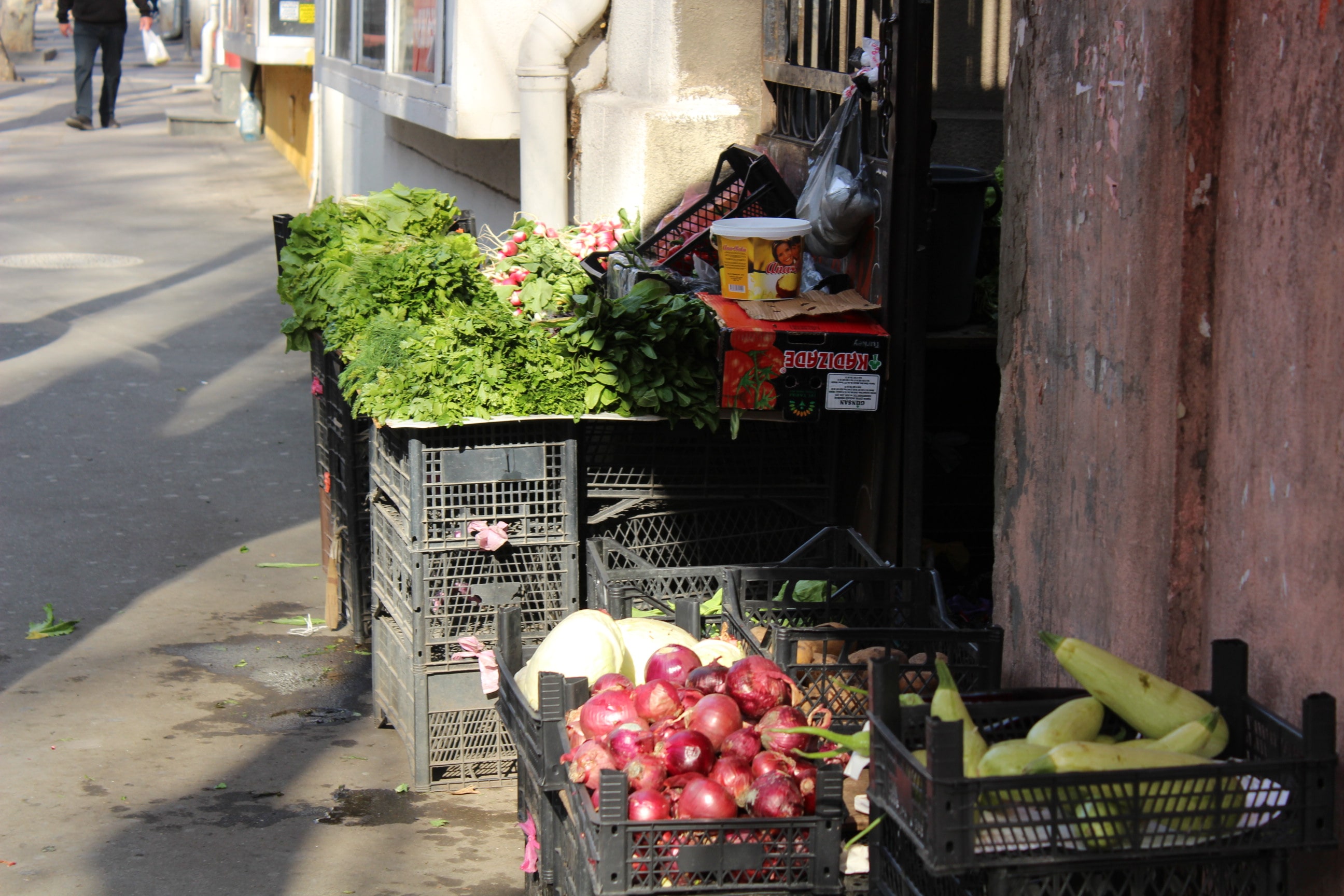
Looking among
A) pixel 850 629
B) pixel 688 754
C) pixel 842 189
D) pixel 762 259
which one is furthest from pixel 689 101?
pixel 688 754

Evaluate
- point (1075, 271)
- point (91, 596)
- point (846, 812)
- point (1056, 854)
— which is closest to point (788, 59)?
point (1075, 271)

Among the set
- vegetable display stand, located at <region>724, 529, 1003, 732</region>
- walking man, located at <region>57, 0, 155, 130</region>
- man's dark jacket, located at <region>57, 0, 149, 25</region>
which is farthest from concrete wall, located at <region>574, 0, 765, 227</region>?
man's dark jacket, located at <region>57, 0, 149, 25</region>

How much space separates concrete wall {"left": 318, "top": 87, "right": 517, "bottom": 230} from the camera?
9.38 metres

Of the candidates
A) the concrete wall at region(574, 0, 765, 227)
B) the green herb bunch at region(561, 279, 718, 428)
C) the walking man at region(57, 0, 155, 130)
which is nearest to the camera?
the green herb bunch at region(561, 279, 718, 428)

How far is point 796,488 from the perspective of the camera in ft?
15.7

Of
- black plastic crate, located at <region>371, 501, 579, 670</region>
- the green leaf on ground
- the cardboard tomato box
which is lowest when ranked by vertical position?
the green leaf on ground

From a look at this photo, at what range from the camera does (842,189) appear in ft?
15.8

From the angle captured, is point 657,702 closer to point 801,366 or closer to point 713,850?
point 713,850

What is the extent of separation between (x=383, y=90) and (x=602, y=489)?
230 inches

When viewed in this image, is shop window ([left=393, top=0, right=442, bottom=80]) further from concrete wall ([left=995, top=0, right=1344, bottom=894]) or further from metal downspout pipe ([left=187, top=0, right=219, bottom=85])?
metal downspout pipe ([left=187, top=0, right=219, bottom=85])

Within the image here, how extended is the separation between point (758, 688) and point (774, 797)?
34 cm

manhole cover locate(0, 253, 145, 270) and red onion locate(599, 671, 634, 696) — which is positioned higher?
manhole cover locate(0, 253, 145, 270)

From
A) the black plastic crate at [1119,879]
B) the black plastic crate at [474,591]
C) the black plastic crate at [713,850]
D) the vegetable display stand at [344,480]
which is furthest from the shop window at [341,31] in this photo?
the black plastic crate at [1119,879]

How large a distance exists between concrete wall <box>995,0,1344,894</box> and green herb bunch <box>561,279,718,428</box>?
3.68 ft
